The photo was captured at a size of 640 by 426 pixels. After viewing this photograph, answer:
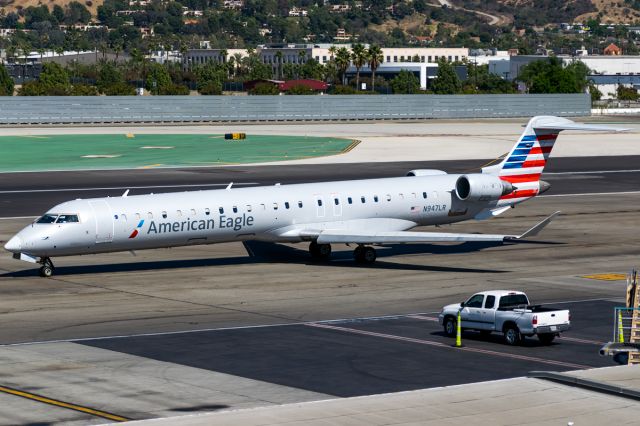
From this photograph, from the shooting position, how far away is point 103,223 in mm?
42312

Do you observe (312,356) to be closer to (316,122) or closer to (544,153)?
(544,153)

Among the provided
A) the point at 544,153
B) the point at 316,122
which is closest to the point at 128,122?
the point at 316,122

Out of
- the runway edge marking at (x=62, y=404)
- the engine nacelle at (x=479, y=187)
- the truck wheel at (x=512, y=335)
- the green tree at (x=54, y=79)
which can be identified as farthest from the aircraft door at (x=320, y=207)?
the green tree at (x=54, y=79)

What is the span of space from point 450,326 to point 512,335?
2.01m

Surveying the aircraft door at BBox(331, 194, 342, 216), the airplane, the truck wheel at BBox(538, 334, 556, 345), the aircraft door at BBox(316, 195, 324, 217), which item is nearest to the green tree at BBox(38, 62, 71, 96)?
the airplane

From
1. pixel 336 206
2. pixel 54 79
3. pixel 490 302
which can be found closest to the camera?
pixel 490 302

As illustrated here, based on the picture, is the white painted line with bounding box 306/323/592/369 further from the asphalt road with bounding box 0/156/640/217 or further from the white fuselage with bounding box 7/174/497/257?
the asphalt road with bounding box 0/156/640/217

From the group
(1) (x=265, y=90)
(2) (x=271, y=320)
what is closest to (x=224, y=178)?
(2) (x=271, y=320)

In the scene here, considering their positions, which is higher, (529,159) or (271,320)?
(529,159)

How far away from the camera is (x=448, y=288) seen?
4178 cm

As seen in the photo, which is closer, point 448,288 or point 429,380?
point 429,380

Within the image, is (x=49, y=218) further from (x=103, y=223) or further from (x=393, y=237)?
(x=393, y=237)

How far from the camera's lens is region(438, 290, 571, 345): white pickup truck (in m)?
32.0

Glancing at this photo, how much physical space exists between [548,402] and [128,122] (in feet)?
356
